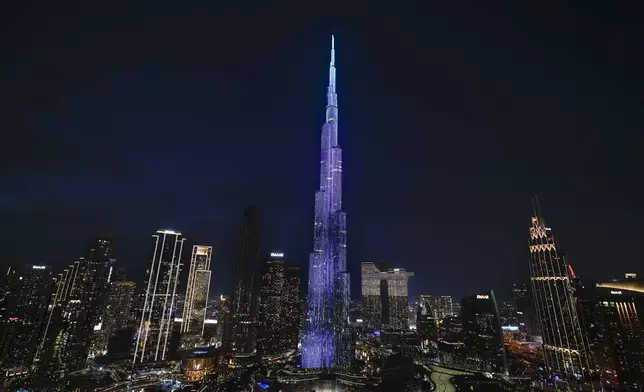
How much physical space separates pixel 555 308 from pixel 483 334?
14.6m

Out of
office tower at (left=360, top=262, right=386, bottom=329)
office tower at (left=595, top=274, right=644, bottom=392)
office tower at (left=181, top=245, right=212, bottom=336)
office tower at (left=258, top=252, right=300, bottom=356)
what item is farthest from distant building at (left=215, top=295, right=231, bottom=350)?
office tower at (left=595, top=274, right=644, bottom=392)

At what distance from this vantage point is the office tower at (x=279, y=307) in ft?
204

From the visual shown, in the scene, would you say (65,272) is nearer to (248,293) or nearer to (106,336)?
(106,336)

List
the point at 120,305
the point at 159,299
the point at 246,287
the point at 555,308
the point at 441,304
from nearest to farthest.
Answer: the point at 555,308 → the point at 159,299 → the point at 120,305 → the point at 246,287 → the point at 441,304

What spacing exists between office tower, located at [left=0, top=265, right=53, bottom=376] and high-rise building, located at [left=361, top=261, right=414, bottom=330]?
232ft

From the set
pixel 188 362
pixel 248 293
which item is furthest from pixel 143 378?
pixel 248 293

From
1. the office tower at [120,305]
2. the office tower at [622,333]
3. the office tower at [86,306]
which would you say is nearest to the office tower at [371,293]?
the office tower at [120,305]

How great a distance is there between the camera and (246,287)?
7231cm

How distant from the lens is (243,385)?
34.6 m

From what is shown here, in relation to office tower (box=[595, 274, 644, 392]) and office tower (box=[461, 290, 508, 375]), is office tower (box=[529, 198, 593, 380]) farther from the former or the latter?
office tower (box=[461, 290, 508, 375])

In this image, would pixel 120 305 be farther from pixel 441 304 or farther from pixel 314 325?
pixel 441 304

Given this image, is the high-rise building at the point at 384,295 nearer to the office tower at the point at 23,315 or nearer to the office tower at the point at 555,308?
the office tower at the point at 555,308

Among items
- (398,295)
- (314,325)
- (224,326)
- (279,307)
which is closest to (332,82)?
(314,325)

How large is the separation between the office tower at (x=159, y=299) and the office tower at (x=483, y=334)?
46433mm
